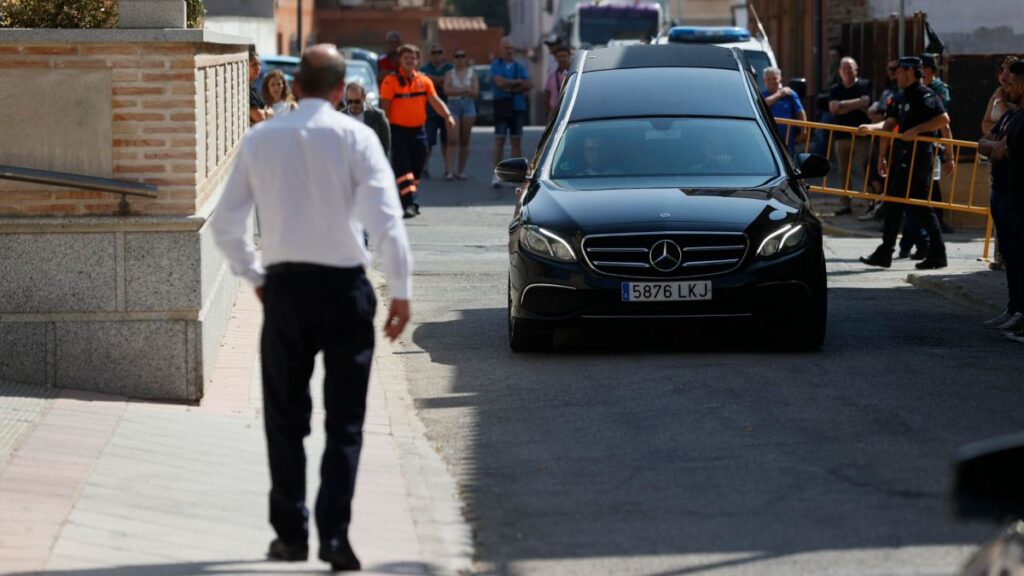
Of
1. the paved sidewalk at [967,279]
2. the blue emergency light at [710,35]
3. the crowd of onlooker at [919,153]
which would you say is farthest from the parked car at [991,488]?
the blue emergency light at [710,35]

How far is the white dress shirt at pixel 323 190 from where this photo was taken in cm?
586

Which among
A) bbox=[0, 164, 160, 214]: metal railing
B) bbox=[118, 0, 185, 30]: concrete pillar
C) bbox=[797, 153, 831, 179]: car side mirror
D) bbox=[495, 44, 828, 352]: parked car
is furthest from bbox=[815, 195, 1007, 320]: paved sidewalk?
bbox=[0, 164, 160, 214]: metal railing

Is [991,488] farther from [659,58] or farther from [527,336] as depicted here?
[659,58]

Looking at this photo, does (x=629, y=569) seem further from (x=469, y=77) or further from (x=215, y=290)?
(x=469, y=77)

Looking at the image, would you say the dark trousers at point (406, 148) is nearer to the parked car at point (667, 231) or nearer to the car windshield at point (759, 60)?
the car windshield at point (759, 60)

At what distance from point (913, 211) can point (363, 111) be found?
5459mm

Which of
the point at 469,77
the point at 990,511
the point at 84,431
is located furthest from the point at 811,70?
the point at 990,511

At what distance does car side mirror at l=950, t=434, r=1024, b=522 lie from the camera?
3.29 metres

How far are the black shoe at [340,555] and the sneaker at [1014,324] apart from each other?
6.92 metres

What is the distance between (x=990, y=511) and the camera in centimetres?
330

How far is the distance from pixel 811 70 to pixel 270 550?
90.2 ft

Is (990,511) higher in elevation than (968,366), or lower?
higher

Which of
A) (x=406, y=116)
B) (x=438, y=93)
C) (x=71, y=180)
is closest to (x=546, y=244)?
(x=71, y=180)

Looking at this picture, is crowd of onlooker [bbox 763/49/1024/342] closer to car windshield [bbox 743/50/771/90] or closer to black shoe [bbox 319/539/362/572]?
car windshield [bbox 743/50/771/90]
